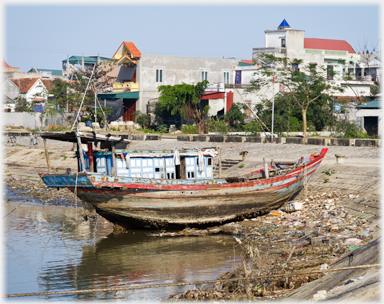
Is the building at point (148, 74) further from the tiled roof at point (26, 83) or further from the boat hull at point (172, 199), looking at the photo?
the boat hull at point (172, 199)

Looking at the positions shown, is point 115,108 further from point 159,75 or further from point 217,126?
point 217,126

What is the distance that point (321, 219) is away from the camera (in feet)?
42.7

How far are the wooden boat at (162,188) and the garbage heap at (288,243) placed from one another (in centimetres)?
53

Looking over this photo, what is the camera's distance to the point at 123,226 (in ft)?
47.8

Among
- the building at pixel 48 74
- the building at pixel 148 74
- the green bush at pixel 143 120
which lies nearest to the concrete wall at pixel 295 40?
the building at pixel 148 74

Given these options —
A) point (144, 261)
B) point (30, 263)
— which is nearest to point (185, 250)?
point (144, 261)

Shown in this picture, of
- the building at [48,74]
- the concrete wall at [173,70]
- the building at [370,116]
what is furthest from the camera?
the building at [48,74]

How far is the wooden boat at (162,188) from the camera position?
44.0 feet

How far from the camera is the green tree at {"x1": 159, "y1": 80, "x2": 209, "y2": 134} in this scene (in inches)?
1538

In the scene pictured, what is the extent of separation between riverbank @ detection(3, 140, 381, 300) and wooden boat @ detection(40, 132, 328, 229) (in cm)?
75

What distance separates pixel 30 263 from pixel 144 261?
2709 millimetres

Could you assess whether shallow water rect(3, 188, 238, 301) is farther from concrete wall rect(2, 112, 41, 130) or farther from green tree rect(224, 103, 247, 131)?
concrete wall rect(2, 112, 41, 130)

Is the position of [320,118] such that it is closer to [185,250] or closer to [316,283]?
[185,250]

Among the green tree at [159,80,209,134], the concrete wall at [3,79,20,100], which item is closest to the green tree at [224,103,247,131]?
the green tree at [159,80,209,134]
